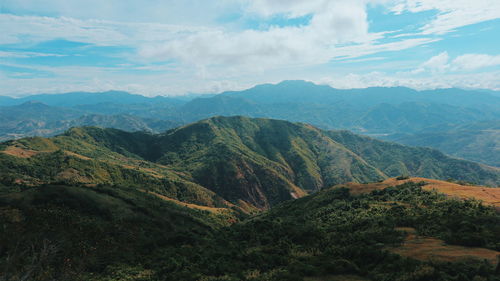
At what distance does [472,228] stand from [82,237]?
91909mm

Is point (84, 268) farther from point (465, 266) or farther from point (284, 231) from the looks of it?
point (465, 266)

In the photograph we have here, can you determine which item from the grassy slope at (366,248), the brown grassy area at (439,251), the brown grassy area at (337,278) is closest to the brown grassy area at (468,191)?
the grassy slope at (366,248)

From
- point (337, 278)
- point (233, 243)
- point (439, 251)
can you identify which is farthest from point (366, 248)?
point (233, 243)

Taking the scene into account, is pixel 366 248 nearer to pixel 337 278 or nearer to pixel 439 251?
pixel 439 251

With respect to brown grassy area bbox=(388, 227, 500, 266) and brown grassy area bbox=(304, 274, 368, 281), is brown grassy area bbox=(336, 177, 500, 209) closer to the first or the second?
brown grassy area bbox=(388, 227, 500, 266)

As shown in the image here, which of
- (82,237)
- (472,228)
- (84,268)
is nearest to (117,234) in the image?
(82,237)

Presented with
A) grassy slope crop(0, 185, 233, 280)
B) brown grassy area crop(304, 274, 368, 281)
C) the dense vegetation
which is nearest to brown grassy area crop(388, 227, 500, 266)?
the dense vegetation

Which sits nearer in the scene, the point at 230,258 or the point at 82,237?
the point at 230,258

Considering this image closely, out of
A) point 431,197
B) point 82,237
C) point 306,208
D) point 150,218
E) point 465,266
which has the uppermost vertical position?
point 465,266

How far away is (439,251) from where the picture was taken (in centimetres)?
4962

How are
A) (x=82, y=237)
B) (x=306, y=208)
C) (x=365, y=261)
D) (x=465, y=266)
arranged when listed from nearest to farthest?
(x=465, y=266), (x=365, y=261), (x=82, y=237), (x=306, y=208)

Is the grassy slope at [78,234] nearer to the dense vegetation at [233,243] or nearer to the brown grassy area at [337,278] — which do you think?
the dense vegetation at [233,243]

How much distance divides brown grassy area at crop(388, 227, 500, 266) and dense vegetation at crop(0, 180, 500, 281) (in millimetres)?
2112

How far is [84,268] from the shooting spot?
5306cm
